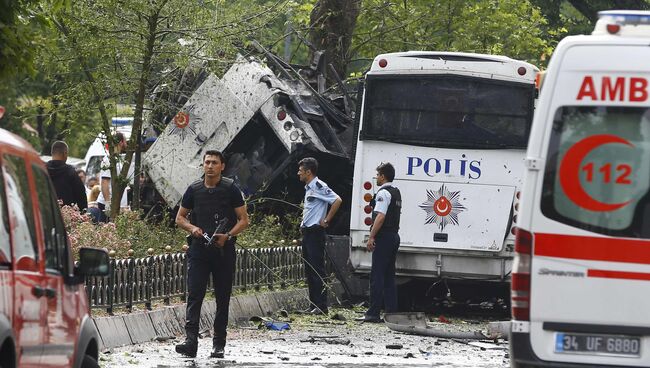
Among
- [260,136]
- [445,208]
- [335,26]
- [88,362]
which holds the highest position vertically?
[335,26]

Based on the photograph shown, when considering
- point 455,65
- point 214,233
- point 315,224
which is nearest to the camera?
point 214,233

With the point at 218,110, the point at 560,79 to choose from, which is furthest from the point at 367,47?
the point at 560,79

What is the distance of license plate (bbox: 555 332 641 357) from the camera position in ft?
31.9

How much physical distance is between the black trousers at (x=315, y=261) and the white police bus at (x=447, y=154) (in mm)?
970

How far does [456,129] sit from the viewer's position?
792 inches

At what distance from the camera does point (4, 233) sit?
736cm

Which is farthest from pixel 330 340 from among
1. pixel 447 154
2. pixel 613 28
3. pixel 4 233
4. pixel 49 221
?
pixel 4 233

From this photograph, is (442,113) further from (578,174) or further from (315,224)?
(578,174)

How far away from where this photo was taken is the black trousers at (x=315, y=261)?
62.6ft

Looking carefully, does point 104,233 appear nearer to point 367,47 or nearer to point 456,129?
point 456,129

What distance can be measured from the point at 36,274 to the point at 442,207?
12.5 meters

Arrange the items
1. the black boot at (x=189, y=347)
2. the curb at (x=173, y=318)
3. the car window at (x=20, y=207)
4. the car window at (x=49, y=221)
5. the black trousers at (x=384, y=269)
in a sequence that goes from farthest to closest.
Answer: the black trousers at (x=384, y=269)
the curb at (x=173, y=318)
the black boot at (x=189, y=347)
the car window at (x=49, y=221)
the car window at (x=20, y=207)

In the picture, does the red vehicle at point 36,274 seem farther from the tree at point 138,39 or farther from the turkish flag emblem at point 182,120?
the turkish flag emblem at point 182,120

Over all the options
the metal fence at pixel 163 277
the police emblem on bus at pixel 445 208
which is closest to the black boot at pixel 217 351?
the metal fence at pixel 163 277
